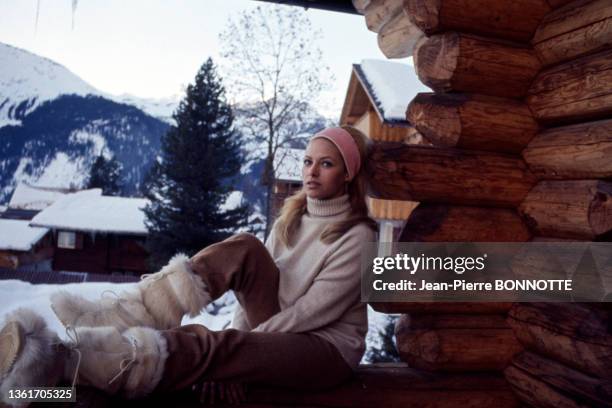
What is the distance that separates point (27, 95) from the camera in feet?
36.9

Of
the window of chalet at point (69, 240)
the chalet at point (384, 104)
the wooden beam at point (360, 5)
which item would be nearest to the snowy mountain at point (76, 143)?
the window of chalet at point (69, 240)

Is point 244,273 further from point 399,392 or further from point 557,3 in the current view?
point 557,3

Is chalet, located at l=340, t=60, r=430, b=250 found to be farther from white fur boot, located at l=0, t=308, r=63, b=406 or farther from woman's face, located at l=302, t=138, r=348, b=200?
white fur boot, located at l=0, t=308, r=63, b=406

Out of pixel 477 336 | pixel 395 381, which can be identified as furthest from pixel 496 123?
pixel 395 381

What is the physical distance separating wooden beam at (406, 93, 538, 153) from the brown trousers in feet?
3.63

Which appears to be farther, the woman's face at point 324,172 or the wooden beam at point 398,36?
the wooden beam at point 398,36

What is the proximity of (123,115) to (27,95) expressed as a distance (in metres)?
31.6

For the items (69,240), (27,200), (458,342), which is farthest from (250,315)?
(27,200)

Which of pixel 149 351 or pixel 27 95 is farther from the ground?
pixel 27 95

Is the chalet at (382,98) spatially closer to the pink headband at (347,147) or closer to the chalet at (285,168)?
the chalet at (285,168)

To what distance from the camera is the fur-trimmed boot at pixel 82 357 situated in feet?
4.52

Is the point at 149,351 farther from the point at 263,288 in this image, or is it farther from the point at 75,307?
the point at 263,288

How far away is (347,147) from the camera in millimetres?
2344

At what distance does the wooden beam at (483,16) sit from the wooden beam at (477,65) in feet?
0.16
